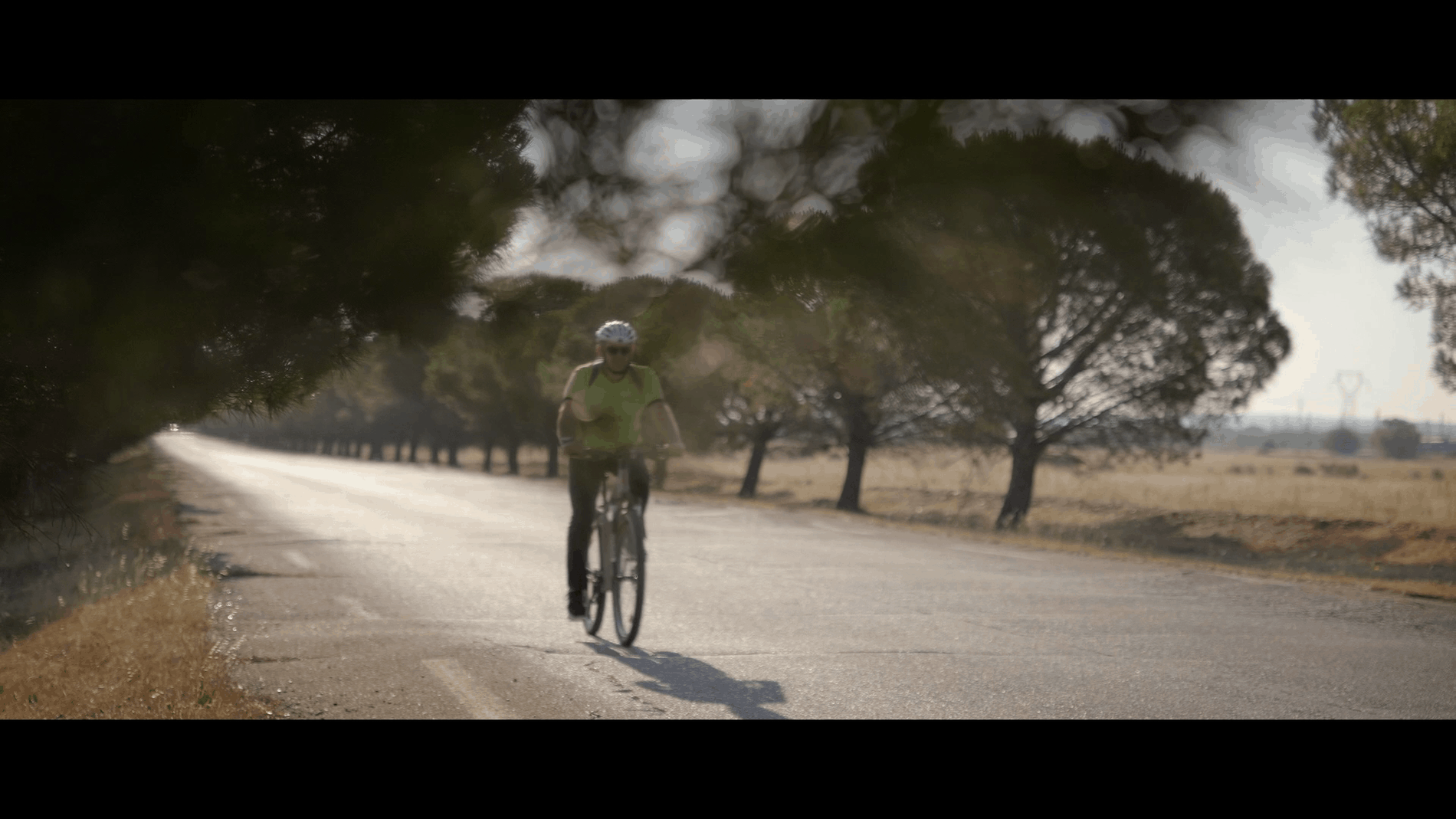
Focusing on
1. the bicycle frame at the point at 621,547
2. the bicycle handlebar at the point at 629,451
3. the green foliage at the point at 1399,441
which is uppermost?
the green foliage at the point at 1399,441

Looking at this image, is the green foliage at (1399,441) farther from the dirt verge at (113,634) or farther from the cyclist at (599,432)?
the cyclist at (599,432)

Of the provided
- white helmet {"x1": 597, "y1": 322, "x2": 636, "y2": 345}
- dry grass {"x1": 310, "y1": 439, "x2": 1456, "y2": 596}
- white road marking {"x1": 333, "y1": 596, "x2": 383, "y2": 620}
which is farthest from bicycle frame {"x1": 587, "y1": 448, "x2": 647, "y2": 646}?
dry grass {"x1": 310, "y1": 439, "x2": 1456, "y2": 596}

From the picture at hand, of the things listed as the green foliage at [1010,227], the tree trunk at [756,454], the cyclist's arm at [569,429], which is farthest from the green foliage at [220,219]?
the tree trunk at [756,454]

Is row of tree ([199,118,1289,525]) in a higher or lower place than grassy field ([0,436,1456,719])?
higher

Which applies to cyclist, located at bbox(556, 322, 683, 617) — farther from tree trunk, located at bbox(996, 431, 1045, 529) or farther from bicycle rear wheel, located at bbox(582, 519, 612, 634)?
tree trunk, located at bbox(996, 431, 1045, 529)

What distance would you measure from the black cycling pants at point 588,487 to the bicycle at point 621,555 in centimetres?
5

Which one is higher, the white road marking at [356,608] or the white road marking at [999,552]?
the white road marking at [999,552]

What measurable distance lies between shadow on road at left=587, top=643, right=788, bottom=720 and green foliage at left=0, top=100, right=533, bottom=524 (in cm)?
302

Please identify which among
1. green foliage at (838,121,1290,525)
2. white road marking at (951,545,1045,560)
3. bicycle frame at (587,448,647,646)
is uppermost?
green foliage at (838,121,1290,525)

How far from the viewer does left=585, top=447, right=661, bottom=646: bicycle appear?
22.5ft

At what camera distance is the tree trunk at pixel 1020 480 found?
→ 24.5 metres

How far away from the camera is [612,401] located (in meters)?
6.39

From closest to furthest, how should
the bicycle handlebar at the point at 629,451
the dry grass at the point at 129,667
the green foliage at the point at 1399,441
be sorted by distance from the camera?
the dry grass at the point at 129,667 < the bicycle handlebar at the point at 629,451 < the green foliage at the point at 1399,441
